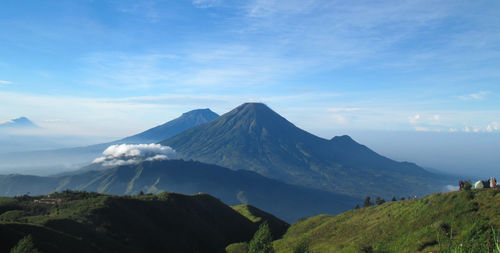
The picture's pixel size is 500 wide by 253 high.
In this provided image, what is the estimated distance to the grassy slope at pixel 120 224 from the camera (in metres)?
43.4

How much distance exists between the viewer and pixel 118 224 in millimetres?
65125

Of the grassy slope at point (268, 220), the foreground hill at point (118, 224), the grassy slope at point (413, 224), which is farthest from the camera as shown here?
the grassy slope at point (268, 220)

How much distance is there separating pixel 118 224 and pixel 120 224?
523 millimetres

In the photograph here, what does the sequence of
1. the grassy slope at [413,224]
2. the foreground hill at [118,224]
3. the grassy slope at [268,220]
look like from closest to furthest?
the grassy slope at [413,224], the foreground hill at [118,224], the grassy slope at [268,220]

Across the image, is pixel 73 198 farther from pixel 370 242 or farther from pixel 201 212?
pixel 370 242

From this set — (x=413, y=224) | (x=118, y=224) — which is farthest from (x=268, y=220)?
(x=413, y=224)

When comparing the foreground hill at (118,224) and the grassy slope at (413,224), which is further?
the foreground hill at (118,224)

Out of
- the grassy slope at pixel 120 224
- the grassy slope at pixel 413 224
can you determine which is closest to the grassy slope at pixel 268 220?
the grassy slope at pixel 120 224

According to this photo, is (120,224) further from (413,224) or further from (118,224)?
(413,224)

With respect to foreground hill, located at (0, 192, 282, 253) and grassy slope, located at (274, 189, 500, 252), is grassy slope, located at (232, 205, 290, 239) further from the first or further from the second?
grassy slope, located at (274, 189, 500, 252)

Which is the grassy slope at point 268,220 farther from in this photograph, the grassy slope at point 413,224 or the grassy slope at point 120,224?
the grassy slope at point 413,224

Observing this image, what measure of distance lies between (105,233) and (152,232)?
12.7 m

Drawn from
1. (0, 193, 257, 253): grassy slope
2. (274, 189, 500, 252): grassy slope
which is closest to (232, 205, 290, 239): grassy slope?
Answer: (0, 193, 257, 253): grassy slope

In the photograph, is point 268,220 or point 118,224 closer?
point 118,224
